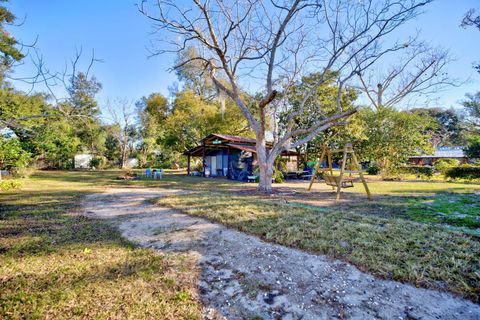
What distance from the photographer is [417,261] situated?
300 cm

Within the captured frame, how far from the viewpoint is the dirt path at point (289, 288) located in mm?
2143

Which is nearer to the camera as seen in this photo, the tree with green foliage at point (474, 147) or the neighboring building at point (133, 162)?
the tree with green foliage at point (474, 147)

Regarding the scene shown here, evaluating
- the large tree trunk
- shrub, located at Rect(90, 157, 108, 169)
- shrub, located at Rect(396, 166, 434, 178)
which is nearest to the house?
the large tree trunk

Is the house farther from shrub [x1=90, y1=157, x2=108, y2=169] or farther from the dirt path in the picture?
shrub [x1=90, y1=157, x2=108, y2=169]

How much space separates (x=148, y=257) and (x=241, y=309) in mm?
1691

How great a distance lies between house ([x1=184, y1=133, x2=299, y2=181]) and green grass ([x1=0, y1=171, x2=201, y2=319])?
41.7ft

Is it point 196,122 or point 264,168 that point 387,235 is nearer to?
point 264,168

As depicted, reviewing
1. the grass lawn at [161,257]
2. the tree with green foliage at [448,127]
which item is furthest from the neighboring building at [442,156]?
the grass lawn at [161,257]

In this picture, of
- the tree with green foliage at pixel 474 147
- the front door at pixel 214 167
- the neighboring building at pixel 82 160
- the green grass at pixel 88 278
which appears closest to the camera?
the green grass at pixel 88 278

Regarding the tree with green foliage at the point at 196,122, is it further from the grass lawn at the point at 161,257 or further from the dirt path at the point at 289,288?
the dirt path at the point at 289,288

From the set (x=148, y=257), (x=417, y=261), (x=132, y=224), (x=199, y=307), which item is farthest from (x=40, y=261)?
(x=417, y=261)

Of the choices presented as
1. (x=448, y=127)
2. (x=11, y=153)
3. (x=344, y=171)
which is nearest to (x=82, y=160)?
(x=11, y=153)

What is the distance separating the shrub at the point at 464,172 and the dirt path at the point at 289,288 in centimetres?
1924

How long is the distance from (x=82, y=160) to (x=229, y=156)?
90.2 ft
